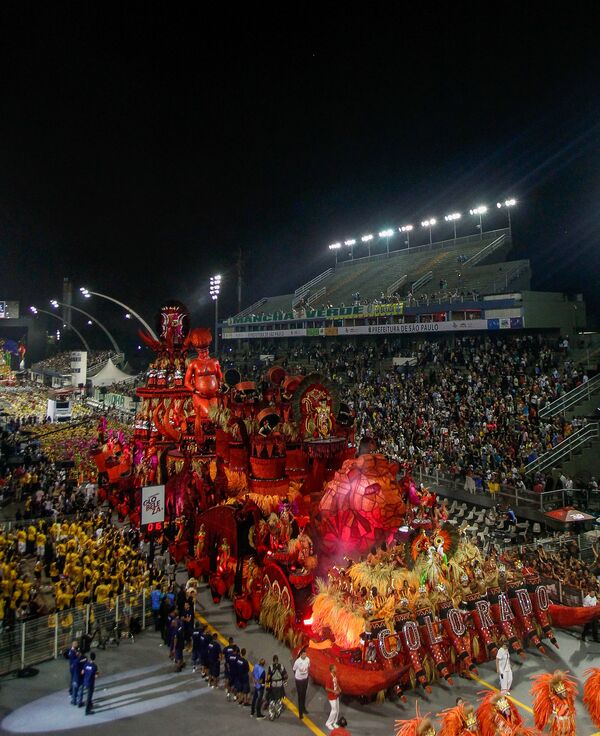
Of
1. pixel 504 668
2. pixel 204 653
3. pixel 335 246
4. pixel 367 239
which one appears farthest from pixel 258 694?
pixel 335 246

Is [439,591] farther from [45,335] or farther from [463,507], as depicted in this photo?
[45,335]

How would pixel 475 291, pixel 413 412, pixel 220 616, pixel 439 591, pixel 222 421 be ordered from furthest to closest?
pixel 475 291
pixel 413 412
pixel 222 421
pixel 220 616
pixel 439 591

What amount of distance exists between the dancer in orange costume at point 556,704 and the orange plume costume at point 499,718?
0.71m

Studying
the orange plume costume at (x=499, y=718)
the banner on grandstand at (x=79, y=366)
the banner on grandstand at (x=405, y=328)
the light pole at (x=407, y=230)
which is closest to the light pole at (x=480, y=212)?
the light pole at (x=407, y=230)

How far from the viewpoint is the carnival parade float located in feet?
26.7

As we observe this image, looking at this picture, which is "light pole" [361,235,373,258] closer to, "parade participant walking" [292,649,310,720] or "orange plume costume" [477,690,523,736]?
"parade participant walking" [292,649,310,720]

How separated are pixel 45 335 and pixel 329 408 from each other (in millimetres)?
66481

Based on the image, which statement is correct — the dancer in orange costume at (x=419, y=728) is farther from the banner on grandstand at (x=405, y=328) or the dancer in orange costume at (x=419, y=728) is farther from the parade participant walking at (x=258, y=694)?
the banner on grandstand at (x=405, y=328)

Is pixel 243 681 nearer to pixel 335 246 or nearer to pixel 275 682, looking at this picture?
pixel 275 682

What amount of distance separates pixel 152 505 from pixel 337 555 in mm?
4953

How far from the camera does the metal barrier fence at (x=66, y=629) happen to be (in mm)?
8938

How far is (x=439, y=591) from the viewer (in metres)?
8.78

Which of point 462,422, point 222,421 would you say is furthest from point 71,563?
point 462,422

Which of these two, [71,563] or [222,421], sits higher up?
[222,421]
